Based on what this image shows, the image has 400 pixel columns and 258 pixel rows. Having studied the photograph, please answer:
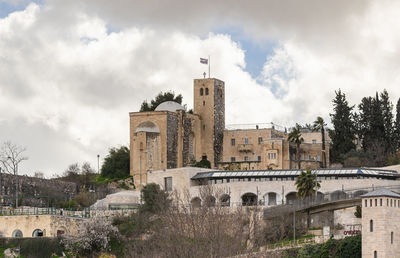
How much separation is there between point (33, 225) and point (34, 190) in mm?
13096

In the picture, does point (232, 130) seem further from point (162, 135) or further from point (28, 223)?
point (28, 223)

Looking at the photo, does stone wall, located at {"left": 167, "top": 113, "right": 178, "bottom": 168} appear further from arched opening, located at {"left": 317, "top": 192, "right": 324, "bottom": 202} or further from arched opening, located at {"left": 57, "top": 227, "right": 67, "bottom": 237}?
arched opening, located at {"left": 317, "top": 192, "right": 324, "bottom": 202}

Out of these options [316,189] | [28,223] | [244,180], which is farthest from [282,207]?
[28,223]

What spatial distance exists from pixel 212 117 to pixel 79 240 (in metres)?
28.8

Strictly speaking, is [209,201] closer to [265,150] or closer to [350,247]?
[265,150]

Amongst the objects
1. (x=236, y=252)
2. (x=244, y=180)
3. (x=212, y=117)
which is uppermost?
(x=212, y=117)

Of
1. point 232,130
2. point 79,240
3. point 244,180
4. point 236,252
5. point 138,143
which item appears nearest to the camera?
point 236,252

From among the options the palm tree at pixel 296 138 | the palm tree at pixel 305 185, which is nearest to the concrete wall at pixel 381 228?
the palm tree at pixel 305 185

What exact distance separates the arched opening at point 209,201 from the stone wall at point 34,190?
1566cm

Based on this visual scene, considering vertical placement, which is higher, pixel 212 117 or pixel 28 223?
pixel 212 117

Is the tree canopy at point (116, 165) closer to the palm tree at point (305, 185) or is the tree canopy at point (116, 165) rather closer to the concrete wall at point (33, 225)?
the concrete wall at point (33, 225)

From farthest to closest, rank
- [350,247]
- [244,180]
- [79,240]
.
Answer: [244,180] → [79,240] → [350,247]

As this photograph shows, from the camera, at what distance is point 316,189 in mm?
79688

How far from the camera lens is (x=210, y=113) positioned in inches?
3944
